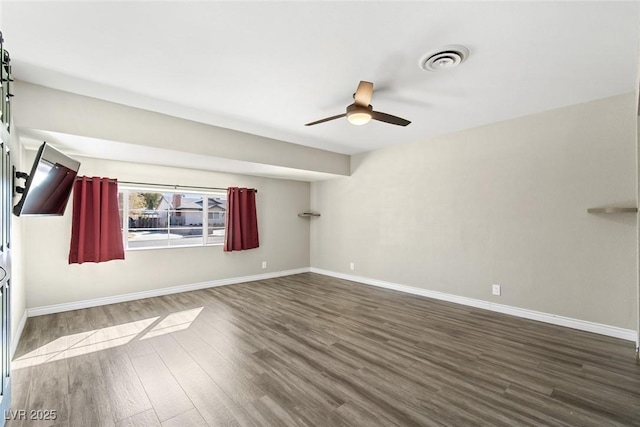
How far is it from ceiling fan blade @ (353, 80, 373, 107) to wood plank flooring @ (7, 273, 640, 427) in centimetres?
235

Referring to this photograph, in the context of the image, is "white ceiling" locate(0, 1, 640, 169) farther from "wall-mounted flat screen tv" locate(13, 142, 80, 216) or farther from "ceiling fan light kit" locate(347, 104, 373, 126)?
"wall-mounted flat screen tv" locate(13, 142, 80, 216)

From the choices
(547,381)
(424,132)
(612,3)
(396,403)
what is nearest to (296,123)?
(424,132)

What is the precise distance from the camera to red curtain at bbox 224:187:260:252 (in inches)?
210

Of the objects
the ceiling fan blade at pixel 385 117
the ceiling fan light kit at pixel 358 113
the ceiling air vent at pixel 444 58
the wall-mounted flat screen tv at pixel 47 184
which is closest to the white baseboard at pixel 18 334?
the wall-mounted flat screen tv at pixel 47 184

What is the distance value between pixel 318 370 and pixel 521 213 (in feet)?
10.4

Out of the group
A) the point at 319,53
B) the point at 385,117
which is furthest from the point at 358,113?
the point at 319,53

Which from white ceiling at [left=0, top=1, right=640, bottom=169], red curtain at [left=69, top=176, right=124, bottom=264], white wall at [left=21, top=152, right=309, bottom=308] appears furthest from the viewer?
red curtain at [left=69, top=176, right=124, bottom=264]

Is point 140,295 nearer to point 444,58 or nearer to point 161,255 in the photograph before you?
point 161,255

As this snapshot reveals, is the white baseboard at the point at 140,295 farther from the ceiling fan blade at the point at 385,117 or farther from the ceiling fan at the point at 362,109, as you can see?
the ceiling fan blade at the point at 385,117

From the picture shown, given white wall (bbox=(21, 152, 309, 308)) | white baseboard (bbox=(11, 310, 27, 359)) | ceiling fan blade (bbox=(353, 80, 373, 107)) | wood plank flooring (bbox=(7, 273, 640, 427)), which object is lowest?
wood plank flooring (bbox=(7, 273, 640, 427))

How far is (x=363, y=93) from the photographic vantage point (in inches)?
99.3

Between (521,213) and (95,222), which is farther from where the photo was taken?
(95,222)

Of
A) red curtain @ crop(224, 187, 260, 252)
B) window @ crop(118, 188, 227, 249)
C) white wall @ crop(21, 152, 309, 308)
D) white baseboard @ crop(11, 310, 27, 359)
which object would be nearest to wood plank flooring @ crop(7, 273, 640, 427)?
→ white baseboard @ crop(11, 310, 27, 359)

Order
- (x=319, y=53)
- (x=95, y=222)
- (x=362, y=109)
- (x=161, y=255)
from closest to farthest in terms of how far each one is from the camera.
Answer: (x=319, y=53), (x=362, y=109), (x=95, y=222), (x=161, y=255)
